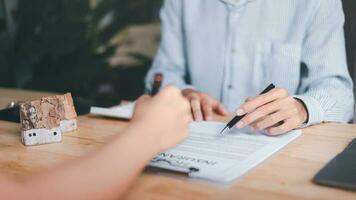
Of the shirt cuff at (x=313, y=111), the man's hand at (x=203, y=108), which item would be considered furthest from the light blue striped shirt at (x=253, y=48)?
the man's hand at (x=203, y=108)

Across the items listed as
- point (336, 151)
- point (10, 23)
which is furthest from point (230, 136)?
point (10, 23)

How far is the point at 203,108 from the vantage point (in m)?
1.14

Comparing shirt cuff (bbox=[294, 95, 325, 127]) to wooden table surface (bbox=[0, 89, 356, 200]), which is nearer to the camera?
wooden table surface (bbox=[0, 89, 356, 200])

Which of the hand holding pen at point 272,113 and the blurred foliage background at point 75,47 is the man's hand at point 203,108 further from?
the blurred foliage background at point 75,47

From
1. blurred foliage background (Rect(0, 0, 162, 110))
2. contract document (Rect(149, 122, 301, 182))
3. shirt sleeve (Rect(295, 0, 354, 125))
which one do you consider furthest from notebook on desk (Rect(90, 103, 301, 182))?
blurred foliage background (Rect(0, 0, 162, 110))

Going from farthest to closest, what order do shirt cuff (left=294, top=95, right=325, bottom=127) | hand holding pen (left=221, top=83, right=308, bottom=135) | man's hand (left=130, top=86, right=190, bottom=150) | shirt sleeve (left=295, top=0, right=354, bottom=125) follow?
shirt sleeve (left=295, top=0, right=354, bottom=125) < shirt cuff (left=294, top=95, right=325, bottom=127) < hand holding pen (left=221, top=83, right=308, bottom=135) < man's hand (left=130, top=86, right=190, bottom=150)

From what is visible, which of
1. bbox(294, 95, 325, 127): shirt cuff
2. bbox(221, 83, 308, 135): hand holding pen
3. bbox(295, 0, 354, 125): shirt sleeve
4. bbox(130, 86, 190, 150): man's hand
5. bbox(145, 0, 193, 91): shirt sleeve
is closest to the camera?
bbox(130, 86, 190, 150): man's hand

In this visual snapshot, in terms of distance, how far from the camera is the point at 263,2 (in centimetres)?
148

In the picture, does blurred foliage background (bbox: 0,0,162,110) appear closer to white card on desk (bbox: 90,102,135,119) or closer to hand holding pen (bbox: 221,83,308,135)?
white card on desk (bbox: 90,102,135,119)

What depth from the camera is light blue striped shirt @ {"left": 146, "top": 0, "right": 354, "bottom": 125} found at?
1.36 metres

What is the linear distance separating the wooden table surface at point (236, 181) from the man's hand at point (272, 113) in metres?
0.04

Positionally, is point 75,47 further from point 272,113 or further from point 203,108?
point 272,113

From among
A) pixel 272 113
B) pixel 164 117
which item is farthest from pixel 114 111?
pixel 164 117

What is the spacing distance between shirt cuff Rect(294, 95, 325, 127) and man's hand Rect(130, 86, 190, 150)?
0.41m
